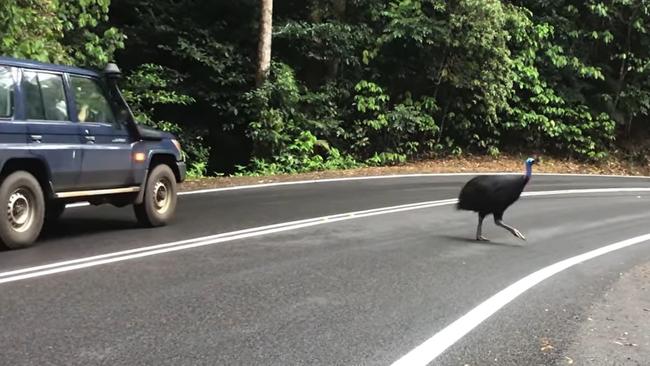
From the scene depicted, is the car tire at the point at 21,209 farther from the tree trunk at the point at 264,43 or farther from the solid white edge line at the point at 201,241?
the tree trunk at the point at 264,43

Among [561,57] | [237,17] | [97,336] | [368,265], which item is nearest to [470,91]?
[561,57]

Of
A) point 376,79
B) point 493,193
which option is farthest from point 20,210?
point 376,79

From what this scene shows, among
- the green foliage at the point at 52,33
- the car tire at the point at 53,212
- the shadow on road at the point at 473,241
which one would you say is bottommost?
the shadow on road at the point at 473,241

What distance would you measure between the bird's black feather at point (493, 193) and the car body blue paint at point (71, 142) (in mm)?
4571

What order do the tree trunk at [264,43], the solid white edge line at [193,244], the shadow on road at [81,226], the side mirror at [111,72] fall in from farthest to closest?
the tree trunk at [264,43] < the side mirror at [111,72] < the shadow on road at [81,226] < the solid white edge line at [193,244]

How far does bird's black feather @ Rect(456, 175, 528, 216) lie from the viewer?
9750 millimetres

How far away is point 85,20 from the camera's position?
13906 mm

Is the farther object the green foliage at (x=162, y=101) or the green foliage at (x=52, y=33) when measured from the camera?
the green foliage at (x=162, y=101)

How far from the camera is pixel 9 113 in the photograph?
7.68 metres

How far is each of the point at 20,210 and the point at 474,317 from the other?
522cm

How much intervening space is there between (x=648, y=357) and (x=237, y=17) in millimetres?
19465

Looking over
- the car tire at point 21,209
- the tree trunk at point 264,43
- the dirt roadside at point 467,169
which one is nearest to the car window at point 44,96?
the car tire at point 21,209

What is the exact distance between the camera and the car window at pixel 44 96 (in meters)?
7.96

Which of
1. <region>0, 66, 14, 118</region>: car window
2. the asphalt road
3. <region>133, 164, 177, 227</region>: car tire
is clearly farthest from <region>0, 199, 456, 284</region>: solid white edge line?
<region>0, 66, 14, 118</region>: car window
